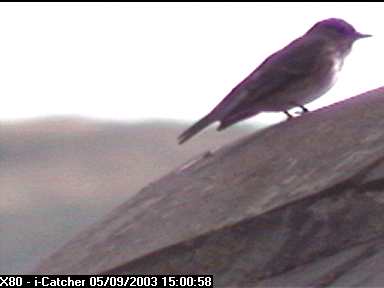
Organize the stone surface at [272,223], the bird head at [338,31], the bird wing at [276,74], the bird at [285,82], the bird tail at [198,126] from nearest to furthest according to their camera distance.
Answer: the stone surface at [272,223], the bird tail at [198,126], the bird at [285,82], the bird wing at [276,74], the bird head at [338,31]

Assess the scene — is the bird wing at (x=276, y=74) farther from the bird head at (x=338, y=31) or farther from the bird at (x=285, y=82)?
the bird head at (x=338, y=31)

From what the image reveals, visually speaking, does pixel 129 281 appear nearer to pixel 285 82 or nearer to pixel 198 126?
pixel 198 126

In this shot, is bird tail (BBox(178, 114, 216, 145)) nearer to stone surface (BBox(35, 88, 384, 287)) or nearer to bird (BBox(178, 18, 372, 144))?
bird (BBox(178, 18, 372, 144))

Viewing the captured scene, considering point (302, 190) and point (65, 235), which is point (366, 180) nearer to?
point (302, 190)

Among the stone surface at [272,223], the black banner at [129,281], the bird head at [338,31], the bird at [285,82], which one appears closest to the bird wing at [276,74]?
the bird at [285,82]

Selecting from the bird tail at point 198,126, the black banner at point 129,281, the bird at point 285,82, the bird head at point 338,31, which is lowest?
the black banner at point 129,281

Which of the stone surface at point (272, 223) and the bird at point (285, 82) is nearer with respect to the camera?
the stone surface at point (272, 223)

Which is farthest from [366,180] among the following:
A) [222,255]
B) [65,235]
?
[65,235]
